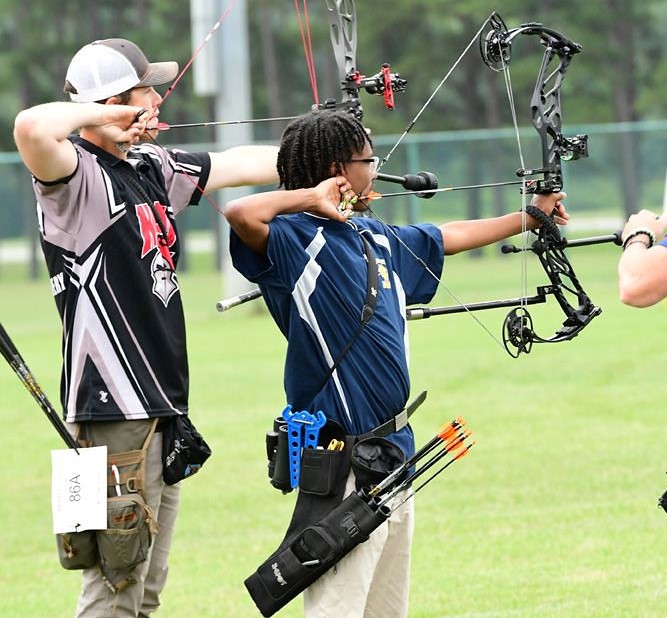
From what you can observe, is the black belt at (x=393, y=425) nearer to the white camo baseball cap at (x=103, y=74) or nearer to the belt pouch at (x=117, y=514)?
the belt pouch at (x=117, y=514)

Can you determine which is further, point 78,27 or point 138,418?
point 78,27

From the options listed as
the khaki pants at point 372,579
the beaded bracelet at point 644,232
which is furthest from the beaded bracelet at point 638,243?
the khaki pants at point 372,579

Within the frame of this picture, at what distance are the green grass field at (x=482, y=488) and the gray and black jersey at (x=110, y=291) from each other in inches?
74.7

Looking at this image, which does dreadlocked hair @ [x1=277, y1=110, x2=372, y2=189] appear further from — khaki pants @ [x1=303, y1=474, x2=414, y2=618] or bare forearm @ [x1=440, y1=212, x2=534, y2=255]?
khaki pants @ [x1=303, y1=474, x2=414, y2=618]

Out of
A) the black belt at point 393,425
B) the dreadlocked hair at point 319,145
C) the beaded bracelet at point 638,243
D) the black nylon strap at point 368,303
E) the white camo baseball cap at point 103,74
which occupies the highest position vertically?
the white camo baseball cap at point 103,74

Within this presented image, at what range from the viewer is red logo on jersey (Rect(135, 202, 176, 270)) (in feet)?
13.7

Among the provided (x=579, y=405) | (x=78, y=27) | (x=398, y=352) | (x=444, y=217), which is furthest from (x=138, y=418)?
(x=78, y=27)

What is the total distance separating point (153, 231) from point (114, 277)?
0.20m

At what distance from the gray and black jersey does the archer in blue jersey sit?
383 millimetres

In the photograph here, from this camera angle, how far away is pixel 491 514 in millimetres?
7367

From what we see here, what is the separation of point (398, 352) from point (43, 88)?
37803mm

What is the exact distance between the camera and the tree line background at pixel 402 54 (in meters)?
36.0

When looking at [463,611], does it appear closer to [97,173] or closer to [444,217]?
[97,173]

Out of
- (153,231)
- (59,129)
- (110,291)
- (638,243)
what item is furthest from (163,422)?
(638,243)
